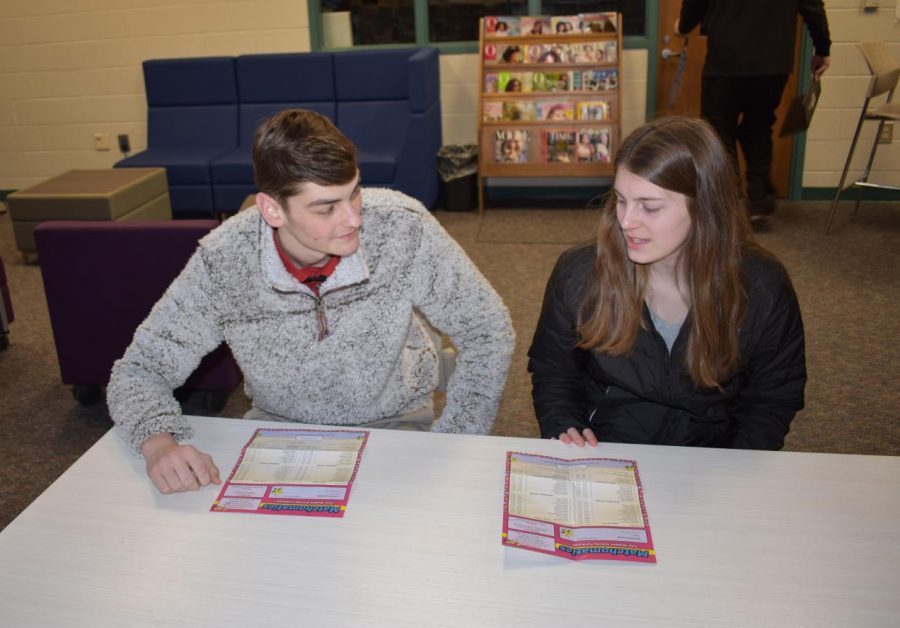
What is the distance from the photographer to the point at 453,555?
1.17 meters

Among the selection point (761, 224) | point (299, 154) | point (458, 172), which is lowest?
point (761, 224)

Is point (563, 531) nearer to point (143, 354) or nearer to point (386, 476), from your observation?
point (386, 476)

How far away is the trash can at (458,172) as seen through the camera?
5258mm

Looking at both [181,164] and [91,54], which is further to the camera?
[91,54]

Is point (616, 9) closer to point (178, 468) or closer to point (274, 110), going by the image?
point (274, 110)

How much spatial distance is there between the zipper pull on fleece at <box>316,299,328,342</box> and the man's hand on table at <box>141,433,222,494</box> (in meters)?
0.34

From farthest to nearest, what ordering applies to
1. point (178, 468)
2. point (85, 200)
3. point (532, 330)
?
Answer: point (85, 200) → point (532, 330) → point (178, 468)

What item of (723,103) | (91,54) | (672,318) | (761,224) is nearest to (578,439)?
(672,318)

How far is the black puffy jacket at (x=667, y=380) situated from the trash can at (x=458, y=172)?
365 cm

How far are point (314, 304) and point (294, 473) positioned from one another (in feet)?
1.24

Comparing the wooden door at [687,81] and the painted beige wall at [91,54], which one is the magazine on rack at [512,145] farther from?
the painted beige wall at [91,54]

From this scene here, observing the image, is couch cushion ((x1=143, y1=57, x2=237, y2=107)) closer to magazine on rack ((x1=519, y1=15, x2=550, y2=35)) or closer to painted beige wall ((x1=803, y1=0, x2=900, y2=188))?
magazine on rack ((x1=519, y1=15, x2=550, y2=35))

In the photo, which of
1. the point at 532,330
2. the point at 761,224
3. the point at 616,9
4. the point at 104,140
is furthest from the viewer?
the point at 104,140

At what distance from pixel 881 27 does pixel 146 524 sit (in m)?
4.98
